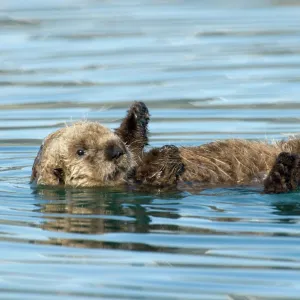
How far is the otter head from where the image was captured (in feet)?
28.3

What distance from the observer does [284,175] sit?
8.13 metres

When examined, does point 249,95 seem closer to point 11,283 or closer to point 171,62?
point 171,62

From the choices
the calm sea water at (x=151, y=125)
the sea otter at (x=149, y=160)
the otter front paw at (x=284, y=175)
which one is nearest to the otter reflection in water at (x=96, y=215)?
the calm sea water at (x=151, y=125)

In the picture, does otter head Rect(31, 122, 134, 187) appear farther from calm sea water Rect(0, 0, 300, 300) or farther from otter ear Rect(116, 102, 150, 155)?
otter ear Rect(116, 102, 150, 155)

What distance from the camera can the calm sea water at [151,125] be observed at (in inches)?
269

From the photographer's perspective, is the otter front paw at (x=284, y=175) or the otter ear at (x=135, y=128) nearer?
the otter front paw at (x=284, y=175)

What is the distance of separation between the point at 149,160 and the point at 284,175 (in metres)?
1.19

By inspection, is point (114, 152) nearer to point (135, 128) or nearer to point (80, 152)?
point (80, 152)

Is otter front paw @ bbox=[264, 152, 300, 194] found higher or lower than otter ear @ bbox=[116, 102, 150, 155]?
lower

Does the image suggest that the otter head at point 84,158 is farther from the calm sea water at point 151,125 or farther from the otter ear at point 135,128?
the otter ear at point 135,128

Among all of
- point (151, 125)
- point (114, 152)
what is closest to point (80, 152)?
point (114, 152)

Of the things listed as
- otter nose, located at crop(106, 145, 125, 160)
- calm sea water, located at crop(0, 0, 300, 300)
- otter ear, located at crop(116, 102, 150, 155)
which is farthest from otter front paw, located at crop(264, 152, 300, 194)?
otter ear, located at crop(116, 102, 150, 155)

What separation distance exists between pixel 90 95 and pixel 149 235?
6.19 meters

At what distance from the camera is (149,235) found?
761cm
